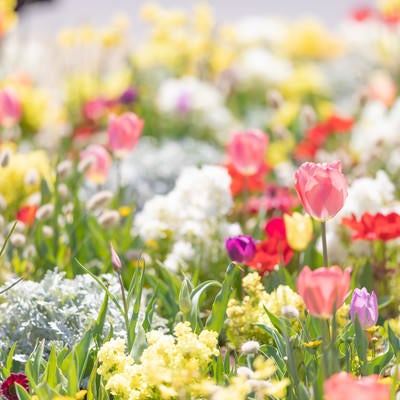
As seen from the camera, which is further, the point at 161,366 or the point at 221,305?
the point at 221,305

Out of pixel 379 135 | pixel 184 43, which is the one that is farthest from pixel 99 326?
pixel 184 43

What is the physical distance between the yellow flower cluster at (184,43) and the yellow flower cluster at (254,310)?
4.14 meters

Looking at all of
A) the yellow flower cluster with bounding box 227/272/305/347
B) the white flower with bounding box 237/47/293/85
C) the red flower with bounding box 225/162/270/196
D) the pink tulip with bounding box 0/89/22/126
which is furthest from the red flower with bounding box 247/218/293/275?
the white flower with bounding box 237/47/293/85

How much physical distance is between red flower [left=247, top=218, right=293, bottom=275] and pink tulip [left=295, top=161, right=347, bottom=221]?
655mm

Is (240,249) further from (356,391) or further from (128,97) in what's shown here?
(128,97)

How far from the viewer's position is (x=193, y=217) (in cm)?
301

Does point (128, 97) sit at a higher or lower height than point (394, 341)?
lower

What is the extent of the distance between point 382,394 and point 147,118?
4697mm

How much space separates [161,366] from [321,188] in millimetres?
532

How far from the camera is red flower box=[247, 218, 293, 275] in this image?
2520mm

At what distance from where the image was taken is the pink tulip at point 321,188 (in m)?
1.80

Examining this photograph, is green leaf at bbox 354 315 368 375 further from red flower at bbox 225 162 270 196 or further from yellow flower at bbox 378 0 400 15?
yellow flower at bbox 378 0 400 15

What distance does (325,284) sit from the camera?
152 cm

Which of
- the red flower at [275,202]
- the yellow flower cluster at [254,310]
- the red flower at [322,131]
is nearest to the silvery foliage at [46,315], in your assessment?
the yellow flower cluster at [254,310]
